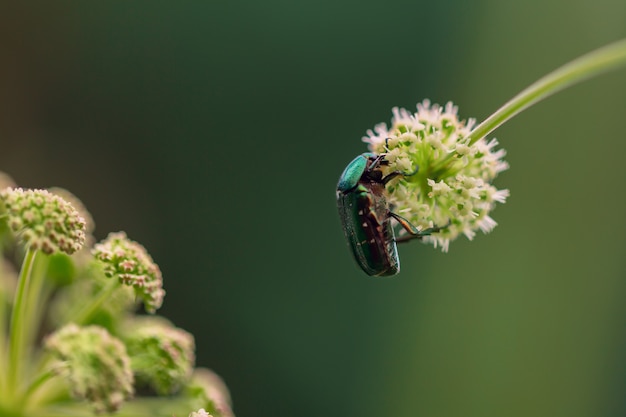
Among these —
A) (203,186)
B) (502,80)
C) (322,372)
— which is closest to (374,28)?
(502,80)

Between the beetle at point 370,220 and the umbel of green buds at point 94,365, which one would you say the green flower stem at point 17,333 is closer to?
the umbel of green buds at point 94,365

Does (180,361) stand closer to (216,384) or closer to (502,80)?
(216,384)

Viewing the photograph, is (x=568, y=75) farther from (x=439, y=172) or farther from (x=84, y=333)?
(x=84, y=333)

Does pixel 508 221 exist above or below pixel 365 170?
above

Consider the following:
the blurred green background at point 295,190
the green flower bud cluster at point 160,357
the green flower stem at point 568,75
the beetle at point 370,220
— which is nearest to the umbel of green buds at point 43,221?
the green flower bud cluster at point 160,357

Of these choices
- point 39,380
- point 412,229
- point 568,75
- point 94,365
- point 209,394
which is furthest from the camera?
point 209,394

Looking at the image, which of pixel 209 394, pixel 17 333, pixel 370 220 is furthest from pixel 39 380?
pixel 370 220
